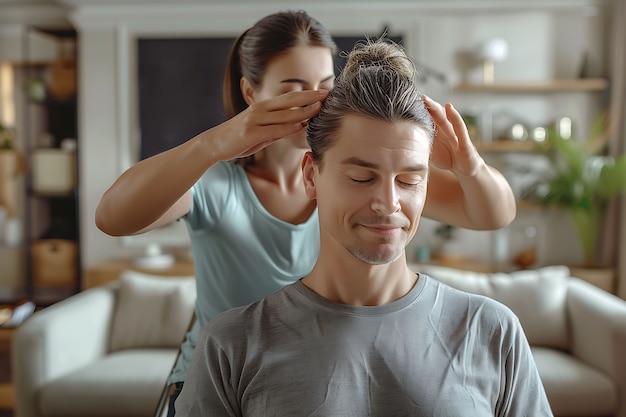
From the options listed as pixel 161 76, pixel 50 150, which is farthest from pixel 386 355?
pixel 50 150

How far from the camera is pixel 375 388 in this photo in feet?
3.75

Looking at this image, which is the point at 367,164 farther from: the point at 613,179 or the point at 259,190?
the point at 613,179

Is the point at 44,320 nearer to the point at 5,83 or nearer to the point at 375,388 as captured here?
the point at 375,388

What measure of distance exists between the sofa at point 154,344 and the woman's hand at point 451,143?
214cm

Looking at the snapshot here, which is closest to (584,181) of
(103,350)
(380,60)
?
(103,350)

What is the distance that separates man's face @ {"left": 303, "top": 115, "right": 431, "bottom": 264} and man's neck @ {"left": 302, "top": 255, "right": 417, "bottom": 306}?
7 centimetres

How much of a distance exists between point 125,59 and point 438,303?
450 centimetres

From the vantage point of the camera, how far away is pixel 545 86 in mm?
4789

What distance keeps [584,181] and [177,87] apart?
3.11 m

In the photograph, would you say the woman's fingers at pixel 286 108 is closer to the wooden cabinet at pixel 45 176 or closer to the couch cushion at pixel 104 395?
the couch cushion at pixel 104 395

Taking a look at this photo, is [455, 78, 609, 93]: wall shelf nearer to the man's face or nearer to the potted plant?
the potted plant

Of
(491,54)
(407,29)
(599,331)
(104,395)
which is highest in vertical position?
(407,29)

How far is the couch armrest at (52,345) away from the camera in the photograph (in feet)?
10.0

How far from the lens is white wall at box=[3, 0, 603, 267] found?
4.93 meters
